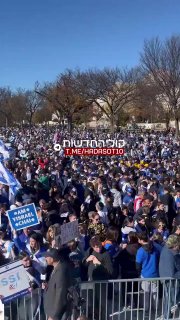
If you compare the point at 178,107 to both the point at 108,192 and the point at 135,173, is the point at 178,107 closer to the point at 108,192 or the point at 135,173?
the point at 135,173

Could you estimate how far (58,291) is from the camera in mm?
5883

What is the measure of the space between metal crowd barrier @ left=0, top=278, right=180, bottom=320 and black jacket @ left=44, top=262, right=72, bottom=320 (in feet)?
1.13

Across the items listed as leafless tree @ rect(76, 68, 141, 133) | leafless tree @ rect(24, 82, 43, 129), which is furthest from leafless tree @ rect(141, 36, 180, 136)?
leafless tree @ rect(24, 82, 43, 129)

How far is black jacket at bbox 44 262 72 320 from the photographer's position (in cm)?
589

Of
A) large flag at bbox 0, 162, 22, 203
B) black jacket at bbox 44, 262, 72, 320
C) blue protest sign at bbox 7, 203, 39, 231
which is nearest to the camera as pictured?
black jacket at bbox 44, 262, 72, 320

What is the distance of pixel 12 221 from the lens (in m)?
7.95

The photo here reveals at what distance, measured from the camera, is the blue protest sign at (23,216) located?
316 inches

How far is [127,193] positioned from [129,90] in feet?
132

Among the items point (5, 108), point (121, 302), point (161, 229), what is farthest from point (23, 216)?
point (5, 108)

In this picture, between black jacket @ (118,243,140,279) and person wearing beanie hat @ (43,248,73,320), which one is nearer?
person wearing beanie hat @ (43,248,73,320)

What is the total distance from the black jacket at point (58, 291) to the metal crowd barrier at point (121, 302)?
13.6 inches

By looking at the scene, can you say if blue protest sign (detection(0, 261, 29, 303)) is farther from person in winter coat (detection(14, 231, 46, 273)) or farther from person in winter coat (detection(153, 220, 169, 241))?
person in winter coat (detection(153, 220, 169, 241))

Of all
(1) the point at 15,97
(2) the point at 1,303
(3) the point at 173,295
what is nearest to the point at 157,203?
(3) the point at 173,295

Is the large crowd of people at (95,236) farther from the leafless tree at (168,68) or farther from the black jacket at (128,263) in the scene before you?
the leafless tree at (168,68)
